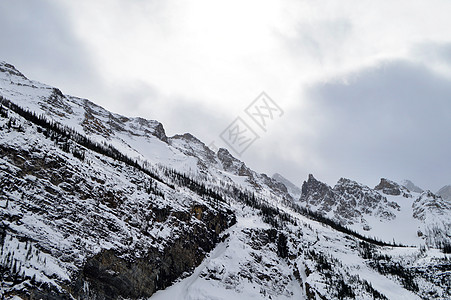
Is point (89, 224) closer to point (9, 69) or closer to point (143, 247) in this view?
point (143, 247)

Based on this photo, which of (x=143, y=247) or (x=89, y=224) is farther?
(x=143, y=247)

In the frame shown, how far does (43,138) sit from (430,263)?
230ft

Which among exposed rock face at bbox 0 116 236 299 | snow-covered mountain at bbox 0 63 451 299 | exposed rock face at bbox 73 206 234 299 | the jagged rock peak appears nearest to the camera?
exposed rock face at bbox 0 116 236 299

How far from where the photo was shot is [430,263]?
5291 centimetres

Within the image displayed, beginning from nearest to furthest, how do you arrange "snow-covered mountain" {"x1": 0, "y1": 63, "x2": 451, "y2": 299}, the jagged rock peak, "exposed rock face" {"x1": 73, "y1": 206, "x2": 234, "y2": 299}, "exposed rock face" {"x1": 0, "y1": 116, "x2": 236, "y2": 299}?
"exposed rock face" {"x1": 0, "y1": 116, "x2": 236, "y2": 299} → "snow-covered mountain" {"x1": 0, "y1": 63, "x2": 451, "y2": 299} → "exposed rock face" {"x1": 73, "y1": 206, "x2": 234, "y2": 299} → the jagged rock peak

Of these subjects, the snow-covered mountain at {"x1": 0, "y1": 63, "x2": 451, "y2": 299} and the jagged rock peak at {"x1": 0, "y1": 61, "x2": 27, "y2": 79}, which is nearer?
the snow-covered mountain at {"x1": 0, "y1": 63, "x2": 451, "y2": 299}

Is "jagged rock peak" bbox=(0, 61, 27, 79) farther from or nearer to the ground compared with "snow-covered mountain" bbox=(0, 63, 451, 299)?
farther from the ground

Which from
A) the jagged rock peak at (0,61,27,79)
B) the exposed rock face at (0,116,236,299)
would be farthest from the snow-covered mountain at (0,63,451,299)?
the jagged rock peak at (0,61,27,79)

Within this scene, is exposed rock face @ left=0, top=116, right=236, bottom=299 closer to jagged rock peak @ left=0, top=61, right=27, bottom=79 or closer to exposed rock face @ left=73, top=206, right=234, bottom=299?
exposed rock face @ left=73, top=206, right=234, bottom=299

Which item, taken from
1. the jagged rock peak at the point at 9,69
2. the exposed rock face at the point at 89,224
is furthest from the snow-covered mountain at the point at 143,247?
the jagged rock peak at the point at 9,69

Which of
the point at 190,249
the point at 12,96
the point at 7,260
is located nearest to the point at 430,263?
the point at 190,249

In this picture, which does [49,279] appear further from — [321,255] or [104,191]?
[321,255]

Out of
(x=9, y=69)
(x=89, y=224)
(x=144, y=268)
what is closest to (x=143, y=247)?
(x=144, y=268)

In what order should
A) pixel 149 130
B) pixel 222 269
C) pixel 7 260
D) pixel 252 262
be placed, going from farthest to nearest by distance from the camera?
pixel 149 130 → pixel 252 262 → pixel 222 269 → pixel 7 260
